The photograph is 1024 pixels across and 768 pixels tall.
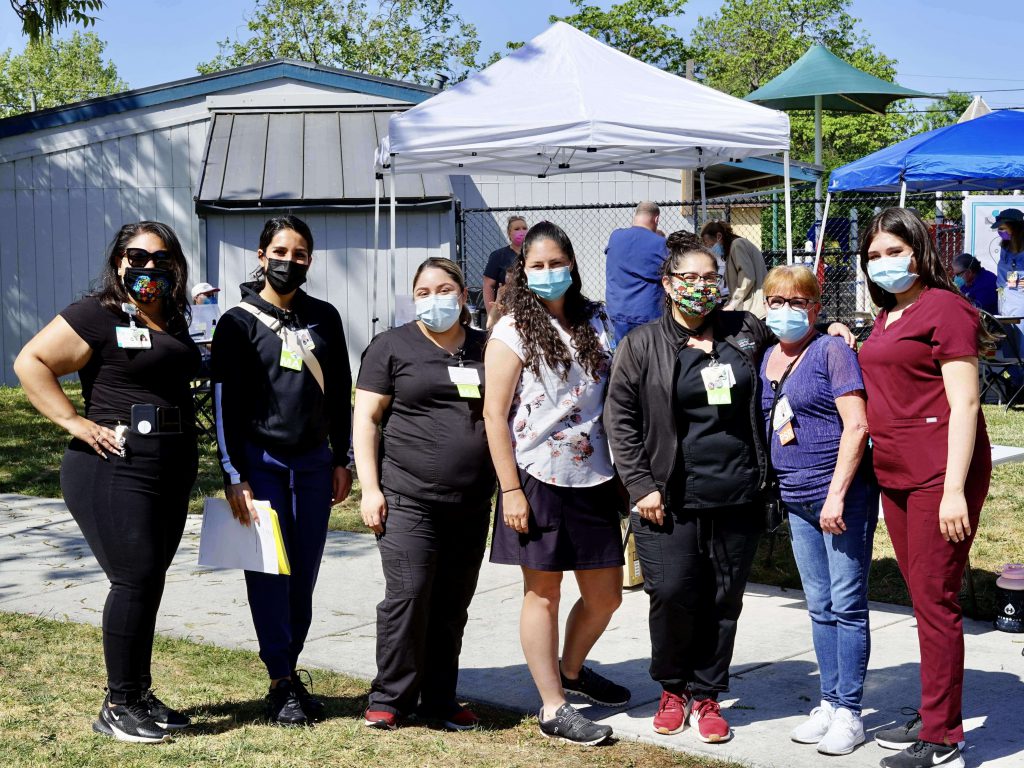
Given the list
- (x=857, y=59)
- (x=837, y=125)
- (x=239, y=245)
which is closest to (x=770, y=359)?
(x=239, y=245)

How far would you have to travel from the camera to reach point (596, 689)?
4762 mm

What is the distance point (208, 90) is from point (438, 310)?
13326 millimetres

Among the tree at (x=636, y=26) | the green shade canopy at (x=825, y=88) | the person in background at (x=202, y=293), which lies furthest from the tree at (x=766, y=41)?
the person in background at (x=202, y=293)

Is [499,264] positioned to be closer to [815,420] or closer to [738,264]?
[738,264]

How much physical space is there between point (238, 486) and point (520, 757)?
1397 millimetres

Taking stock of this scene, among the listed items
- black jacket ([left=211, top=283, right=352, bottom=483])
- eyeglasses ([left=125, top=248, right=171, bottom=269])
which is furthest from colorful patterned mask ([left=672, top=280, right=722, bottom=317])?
eyeglasses ([left=125, top=248, right=171, bottom=269])

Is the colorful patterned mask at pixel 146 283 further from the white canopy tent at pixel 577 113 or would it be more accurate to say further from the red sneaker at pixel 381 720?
the white canopy tent at pixel 577 113

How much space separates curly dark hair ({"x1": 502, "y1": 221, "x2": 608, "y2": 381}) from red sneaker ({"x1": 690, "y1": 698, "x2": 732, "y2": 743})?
1.26m

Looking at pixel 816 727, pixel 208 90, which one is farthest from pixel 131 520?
pixel 208 90

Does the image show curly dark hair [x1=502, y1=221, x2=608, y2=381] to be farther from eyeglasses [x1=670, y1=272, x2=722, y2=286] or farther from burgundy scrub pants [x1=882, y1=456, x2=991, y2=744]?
burgundy scrub pants [x1=882, y1=456, x2=991, y2=744]

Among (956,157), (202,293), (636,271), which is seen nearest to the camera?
(636,271)

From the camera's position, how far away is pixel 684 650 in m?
4.33

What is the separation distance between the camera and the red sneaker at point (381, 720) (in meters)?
4.45

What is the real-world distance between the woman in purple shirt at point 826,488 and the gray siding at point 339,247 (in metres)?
11.7
